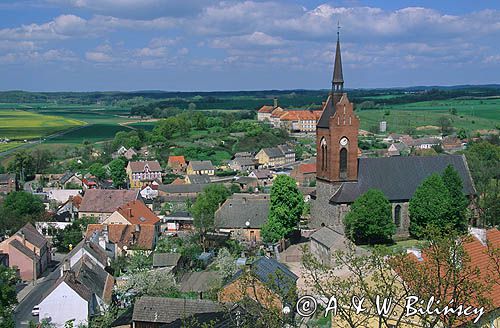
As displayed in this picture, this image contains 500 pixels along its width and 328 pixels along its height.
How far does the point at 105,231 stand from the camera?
46.7 m

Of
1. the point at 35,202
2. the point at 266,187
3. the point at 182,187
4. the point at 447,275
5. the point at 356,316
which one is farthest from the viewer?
the point at 266,187

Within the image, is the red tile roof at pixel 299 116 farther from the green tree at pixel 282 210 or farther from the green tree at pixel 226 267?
the green tree at pixel 226 267

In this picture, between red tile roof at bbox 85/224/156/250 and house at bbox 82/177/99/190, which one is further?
house at bbox 82/177/99/190

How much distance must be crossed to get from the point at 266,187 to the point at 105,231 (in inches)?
1729

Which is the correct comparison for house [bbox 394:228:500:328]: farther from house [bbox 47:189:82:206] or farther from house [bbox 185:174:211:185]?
house [bbox 185:174:211:185]

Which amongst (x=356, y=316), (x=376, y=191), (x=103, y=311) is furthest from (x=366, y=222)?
(x=356, y=316)

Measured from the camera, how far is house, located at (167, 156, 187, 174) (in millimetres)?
105000

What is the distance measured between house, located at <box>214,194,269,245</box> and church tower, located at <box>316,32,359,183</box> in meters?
8.01

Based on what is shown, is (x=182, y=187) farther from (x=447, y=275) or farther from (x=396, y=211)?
(x=447, y=275)

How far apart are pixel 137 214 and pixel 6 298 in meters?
25.0

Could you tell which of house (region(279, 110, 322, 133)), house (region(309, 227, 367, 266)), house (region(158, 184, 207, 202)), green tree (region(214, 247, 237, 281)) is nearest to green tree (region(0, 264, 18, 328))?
green tree (region(214, 247, 237, 281))

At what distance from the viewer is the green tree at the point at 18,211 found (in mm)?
53469

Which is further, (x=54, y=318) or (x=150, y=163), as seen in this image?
(x=150, y=163)

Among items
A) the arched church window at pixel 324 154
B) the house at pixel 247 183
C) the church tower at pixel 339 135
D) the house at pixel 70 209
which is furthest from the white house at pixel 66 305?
the house at pixel 247 183
